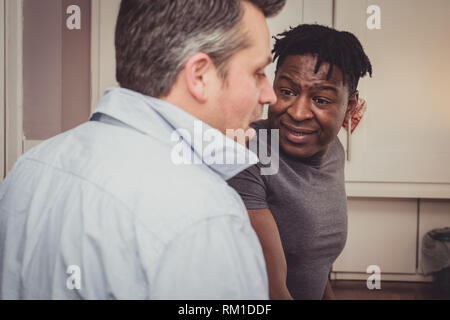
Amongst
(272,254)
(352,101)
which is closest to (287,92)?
(352,101)

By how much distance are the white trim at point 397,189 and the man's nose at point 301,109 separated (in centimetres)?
81

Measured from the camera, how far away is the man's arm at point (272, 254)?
536mm

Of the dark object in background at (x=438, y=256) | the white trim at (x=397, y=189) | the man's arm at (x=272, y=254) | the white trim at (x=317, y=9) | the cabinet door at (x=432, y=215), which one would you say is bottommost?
the dark object in background at (x=438, y=256)

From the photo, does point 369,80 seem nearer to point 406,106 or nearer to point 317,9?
point 406,106

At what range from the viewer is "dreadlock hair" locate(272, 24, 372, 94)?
67 centimetres

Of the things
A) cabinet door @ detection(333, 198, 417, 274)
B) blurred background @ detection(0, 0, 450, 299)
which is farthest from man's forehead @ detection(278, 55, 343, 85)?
cabinet door @ detection(333, 198, 417, 274)

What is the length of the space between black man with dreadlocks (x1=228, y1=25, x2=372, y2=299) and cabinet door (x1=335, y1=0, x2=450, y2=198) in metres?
0.73

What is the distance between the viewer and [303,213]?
2.11 ft

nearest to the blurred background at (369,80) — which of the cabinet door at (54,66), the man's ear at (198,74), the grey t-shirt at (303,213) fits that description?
the cabinet door at (54,66)

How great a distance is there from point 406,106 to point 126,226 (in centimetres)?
134

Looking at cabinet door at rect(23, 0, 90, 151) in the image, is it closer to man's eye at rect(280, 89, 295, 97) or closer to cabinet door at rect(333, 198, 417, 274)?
man's eye at rect(280, 89, 295, 97)
